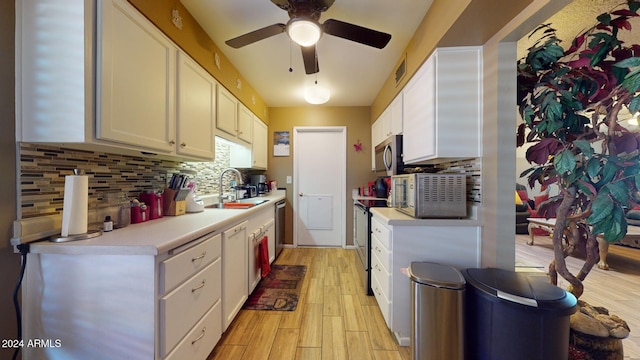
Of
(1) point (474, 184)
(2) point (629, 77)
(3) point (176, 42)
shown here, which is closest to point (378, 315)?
(1) point (474, 184)

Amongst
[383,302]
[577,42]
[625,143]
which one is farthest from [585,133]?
[383,302]

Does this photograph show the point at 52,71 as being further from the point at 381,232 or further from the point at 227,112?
the point at 381,232

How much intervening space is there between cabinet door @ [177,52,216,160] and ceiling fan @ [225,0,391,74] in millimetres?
381

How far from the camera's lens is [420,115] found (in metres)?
1.81

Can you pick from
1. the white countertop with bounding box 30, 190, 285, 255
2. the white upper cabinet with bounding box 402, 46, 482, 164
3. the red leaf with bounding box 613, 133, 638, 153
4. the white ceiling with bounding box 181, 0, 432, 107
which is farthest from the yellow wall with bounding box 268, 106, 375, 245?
the red leaf with bounding box 613, 133, 638, 153

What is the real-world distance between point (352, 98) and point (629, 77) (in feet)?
9.05

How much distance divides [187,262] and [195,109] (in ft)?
3.84

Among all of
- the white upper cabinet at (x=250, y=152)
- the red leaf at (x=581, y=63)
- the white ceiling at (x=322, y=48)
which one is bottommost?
the white upper cabinet at (x=250, y=152)

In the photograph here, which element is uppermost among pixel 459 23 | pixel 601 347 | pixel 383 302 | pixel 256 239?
pixel 459 23

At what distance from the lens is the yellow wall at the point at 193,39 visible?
53.4 inches

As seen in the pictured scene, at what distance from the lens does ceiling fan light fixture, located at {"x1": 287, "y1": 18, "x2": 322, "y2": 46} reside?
1.38 m

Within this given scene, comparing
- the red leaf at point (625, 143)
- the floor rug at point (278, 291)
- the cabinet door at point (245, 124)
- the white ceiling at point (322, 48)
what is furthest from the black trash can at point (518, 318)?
the cabinet door at point (245, 124)

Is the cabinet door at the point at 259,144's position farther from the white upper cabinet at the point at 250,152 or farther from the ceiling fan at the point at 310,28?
the ceiling fan at the point at 310,28

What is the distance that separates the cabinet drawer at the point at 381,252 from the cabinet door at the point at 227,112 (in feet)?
5.87
